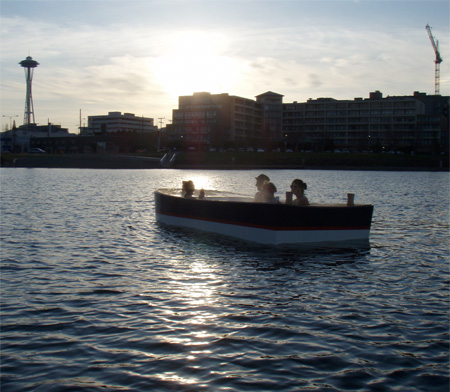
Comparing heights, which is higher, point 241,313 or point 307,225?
point 307,225

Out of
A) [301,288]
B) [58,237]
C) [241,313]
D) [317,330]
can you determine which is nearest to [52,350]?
[241,313]

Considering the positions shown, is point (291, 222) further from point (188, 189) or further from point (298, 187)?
point (188, 189)

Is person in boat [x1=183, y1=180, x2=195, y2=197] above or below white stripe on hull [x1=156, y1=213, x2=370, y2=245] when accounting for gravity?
above

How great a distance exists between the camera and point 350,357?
8492 mm

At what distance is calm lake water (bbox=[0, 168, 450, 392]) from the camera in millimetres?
7805

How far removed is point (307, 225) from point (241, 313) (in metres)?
8.26

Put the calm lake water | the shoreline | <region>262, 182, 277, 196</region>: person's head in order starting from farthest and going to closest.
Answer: the shoreline → <region>262, 182, 277, 196</region>: person's head → the calm lake water

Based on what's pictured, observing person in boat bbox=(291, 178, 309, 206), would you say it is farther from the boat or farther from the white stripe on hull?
the white stripe on hull

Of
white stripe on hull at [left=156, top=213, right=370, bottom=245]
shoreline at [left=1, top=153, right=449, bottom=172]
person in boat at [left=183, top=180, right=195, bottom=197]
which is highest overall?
shoreline at [left=1, top=153, right=449, bottom=172]

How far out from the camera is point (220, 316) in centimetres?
1063

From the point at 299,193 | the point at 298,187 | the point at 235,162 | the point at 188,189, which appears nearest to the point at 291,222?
the point at 299,193

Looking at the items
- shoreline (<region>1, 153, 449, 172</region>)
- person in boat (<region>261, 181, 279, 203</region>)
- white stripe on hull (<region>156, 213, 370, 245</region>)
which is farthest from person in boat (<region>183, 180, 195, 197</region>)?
shoreline (<region>1, 153, 449, 172</region>)

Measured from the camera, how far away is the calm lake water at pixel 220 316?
25.6ft

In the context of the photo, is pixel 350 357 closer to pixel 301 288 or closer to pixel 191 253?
pixel 301 288
